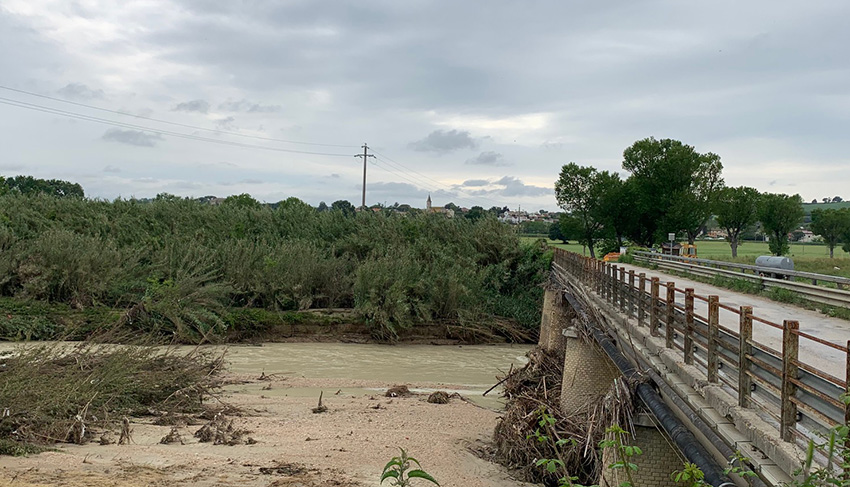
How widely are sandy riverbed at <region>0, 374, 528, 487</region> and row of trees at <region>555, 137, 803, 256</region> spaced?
2191 inches

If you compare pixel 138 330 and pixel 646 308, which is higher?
pixel 646 308

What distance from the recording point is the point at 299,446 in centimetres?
1154

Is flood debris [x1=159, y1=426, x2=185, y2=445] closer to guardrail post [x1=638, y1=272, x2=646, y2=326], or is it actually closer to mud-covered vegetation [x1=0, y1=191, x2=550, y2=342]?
guardrail post [x1=638, y1=272, x2=646, y2=326]

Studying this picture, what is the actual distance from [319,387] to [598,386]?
9236 mm

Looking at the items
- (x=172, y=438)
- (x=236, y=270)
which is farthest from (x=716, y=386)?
(x=236, y=270)

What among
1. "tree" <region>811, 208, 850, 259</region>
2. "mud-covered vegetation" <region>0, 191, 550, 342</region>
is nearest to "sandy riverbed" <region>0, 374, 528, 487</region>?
"mud-covered vegetation" <region>0, 191, 550, 342</region>

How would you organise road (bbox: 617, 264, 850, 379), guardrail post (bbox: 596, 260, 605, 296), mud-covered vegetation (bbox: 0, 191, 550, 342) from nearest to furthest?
road (bbox: 617, 264, 850, 379), guardrail post (bbox: 596, 260, 605, 296), mud-covered vegetation (bbox: 0, 191, 550, 342)

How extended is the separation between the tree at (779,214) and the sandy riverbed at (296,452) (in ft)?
222

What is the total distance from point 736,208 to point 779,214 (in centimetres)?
631

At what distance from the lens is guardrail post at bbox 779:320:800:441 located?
5.23 m

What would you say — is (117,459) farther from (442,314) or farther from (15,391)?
(442,314)

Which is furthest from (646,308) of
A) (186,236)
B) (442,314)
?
(186,236)

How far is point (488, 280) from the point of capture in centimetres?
3938

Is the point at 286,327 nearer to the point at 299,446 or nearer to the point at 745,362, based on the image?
the point at 299,446
